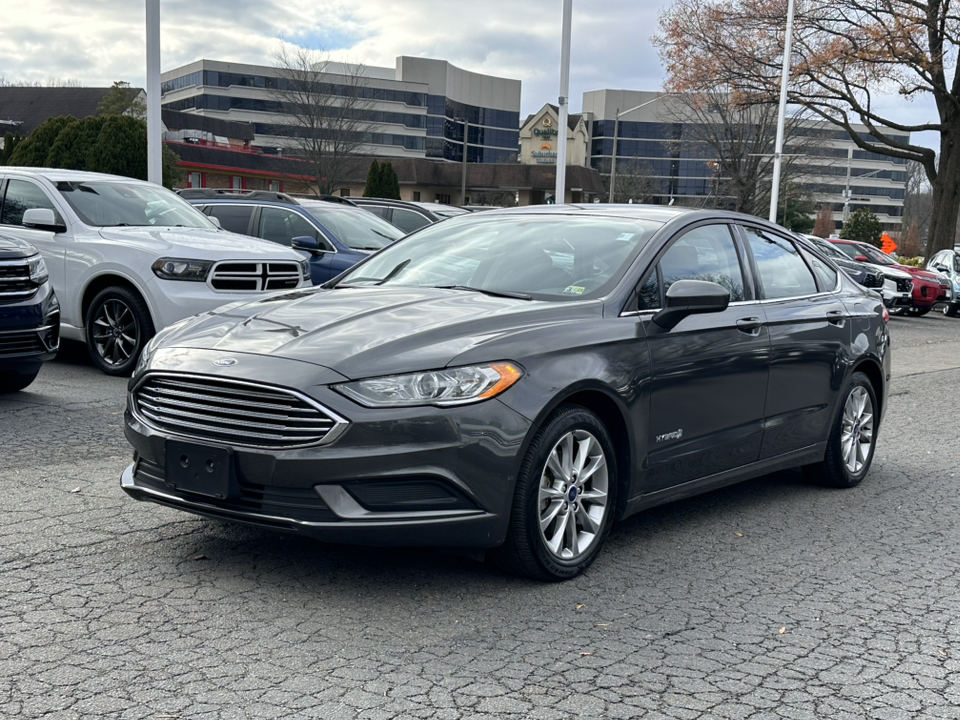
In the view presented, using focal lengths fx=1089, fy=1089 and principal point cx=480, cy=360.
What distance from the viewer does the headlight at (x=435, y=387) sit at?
4078 mm

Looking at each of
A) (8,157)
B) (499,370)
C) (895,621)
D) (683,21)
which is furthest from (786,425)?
(8,157)

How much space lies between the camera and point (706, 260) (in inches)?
224

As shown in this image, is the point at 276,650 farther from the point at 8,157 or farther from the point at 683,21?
the point at 8,157

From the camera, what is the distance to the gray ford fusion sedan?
4.07m

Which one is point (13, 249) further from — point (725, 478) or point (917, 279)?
point (917, 279)

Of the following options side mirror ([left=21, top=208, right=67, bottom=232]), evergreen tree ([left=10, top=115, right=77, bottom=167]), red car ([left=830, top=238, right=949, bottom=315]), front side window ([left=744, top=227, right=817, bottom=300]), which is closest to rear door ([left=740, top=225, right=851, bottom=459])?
front side window ([left=744, top=227, right=817, bottom=300])

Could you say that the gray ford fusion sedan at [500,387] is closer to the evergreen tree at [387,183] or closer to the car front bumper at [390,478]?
the car front bumper at [390,478]

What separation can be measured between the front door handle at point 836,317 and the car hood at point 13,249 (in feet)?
18.6

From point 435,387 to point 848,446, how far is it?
11.5 ft

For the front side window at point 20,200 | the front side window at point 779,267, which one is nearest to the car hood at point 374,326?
the front side window at point 779,267

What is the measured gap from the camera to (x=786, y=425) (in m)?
5.98

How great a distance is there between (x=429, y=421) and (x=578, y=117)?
127135mm


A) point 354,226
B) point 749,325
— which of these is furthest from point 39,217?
point 749,325

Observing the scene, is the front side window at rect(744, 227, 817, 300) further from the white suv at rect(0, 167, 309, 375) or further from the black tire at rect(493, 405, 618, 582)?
the white suv at rect(0, 167, 309, 375)
